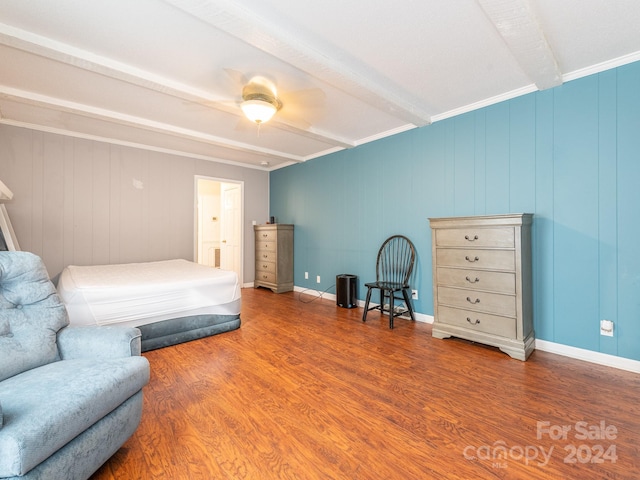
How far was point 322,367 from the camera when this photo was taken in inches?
93.5

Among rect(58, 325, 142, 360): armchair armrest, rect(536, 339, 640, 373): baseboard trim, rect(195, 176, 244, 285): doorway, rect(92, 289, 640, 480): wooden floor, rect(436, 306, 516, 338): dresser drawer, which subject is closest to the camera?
rect(92, 289, 640, 480): wooden floor

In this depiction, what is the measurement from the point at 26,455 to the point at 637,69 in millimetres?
4188

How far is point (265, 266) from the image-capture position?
5.59m

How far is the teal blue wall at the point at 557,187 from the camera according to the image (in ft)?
7.66

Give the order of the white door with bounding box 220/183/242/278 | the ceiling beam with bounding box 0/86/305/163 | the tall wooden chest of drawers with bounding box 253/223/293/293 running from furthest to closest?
1. the white door with bounding box 220/183/242/278
2. the tall wooden chest of drawers with bounding box 253/223/293/293
3. the ceiling beam with bounding box 0/86/305/163

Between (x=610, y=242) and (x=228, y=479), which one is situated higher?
(x=610, y=242)

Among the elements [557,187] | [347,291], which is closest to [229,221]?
[347,291]

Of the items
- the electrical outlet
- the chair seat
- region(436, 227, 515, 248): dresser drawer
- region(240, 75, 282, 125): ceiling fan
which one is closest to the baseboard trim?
the electrical outlet

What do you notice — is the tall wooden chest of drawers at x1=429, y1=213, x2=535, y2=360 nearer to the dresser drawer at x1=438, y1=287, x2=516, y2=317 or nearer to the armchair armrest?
the dresser drawer at x1=438, y1=287, x2=516, y2=317

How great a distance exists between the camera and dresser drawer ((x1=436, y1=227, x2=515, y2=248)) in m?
2.58

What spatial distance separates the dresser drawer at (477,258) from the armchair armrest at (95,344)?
107 inches

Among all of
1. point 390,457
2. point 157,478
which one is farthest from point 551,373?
point 157,478

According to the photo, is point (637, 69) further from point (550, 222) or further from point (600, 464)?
point (600, 464)

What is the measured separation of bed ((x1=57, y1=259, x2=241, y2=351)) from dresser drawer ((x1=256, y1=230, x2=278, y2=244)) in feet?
6.56
